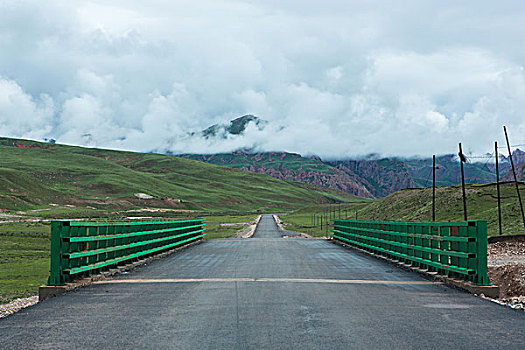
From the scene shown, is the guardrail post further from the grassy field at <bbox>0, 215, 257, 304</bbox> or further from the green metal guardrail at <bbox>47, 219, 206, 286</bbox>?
the grassy field at <bbox>0, 215, 257, 304</bbox>

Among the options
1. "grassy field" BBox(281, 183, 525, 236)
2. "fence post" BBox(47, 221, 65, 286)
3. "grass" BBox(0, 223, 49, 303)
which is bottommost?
"grass" BBox(0, 223, 49, 303)

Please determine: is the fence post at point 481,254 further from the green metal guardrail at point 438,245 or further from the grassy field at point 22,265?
the grassy field at point 22,265

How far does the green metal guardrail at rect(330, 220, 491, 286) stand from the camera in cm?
1051

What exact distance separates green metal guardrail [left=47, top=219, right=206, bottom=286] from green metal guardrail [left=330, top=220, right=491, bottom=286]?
7.88 meters

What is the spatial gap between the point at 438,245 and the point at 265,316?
6.42 meters

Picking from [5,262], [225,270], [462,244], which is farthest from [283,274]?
[5,262]

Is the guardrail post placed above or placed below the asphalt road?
above

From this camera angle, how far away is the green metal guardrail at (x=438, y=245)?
1051cm

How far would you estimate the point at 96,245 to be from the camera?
12219 mm

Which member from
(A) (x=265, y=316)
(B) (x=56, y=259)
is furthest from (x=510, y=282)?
(B) (x=56, y=259)

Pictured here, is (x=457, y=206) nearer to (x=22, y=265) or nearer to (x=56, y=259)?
(x=22, y=265)

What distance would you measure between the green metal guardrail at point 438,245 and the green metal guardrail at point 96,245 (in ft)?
25.9

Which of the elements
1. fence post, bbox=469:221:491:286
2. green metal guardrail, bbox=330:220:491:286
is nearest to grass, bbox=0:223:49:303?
green metal guardrail, bbox=330:220:491:286

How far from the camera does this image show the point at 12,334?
A: 6.71 meters
